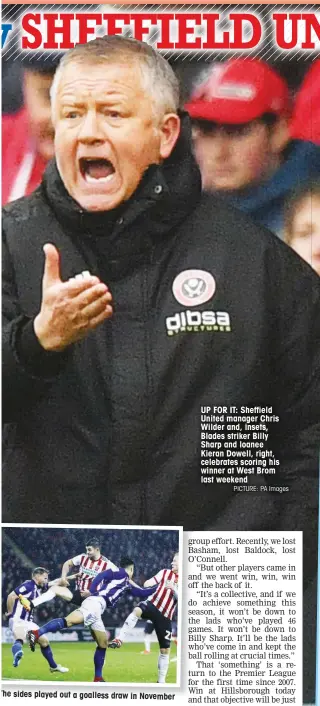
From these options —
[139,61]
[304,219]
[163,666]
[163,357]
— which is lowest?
[163,666]

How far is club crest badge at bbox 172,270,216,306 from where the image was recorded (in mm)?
2930

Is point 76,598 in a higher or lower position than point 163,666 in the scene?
higher

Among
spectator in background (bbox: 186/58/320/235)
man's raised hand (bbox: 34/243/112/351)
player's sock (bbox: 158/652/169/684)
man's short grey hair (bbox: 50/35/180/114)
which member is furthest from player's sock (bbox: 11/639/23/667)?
man's short grey hair (bbox: 50/35/180/114)

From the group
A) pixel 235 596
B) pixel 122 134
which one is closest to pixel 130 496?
pixel 235 596

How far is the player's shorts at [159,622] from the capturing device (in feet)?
9.65

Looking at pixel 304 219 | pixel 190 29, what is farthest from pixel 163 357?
pixel 190 29

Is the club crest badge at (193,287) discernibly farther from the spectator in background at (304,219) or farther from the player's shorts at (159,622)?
the player's shorts at (159,622)

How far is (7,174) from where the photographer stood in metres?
2.96

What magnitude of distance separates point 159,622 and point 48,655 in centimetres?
30

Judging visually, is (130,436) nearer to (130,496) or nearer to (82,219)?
(130,496)

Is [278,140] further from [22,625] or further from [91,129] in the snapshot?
[22,625]

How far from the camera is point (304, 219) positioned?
2939mm

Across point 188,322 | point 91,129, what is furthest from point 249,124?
point 188,322

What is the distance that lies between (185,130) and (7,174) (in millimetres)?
477
